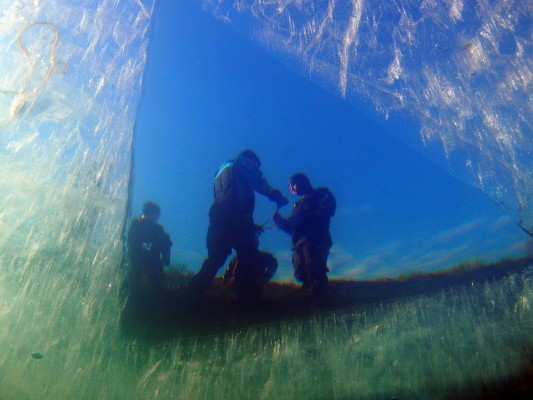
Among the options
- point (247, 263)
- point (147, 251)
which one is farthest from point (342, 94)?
point (147, 251)

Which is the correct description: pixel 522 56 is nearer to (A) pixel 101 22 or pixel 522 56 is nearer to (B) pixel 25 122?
(A) pixel 101 22

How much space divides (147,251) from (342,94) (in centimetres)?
399

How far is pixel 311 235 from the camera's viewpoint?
439 cm

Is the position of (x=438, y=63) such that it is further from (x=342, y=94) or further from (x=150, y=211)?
(x=150, y=211)

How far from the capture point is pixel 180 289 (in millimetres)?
4496

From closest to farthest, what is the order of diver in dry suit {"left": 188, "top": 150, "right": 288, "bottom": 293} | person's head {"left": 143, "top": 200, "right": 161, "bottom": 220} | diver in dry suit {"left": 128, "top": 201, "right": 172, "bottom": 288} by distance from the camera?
diver in dry suit {"left": 188, "top": 150, "right": 288, "bottom": 293} → diver in dry suit {"left": 128, "top": 201, "right": 172, "bottom": 288} → person's head {"left": 143, "top": 200, "right": 161, "bottom": 220}

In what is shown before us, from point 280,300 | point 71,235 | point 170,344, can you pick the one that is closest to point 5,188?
point 71,235

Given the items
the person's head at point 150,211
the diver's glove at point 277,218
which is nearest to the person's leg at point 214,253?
the diver's glove at point 277,218

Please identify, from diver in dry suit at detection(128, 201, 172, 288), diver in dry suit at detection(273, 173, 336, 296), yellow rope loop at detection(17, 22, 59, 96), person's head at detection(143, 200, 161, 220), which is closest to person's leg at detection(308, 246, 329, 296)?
diver in dry suit at detection(273, 173, 336, 296)

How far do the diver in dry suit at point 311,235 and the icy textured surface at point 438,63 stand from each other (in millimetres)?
1614

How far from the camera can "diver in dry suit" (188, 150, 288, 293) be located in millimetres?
4020

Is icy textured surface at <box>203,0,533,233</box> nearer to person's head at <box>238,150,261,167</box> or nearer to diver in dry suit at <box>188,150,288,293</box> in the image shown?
person's head at <box>238,150,261,167</box>

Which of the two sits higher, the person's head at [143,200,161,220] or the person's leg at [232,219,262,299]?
the person's head at [143,200,161,220]

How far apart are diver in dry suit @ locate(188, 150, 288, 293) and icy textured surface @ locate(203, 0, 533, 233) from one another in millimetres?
1629
